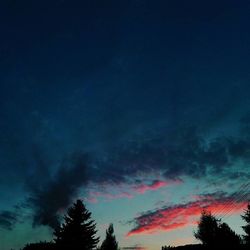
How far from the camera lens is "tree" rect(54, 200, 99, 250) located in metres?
34.1

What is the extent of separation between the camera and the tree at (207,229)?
138ft

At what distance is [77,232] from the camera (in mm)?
35594

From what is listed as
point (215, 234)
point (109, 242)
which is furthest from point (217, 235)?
point (109, 242)

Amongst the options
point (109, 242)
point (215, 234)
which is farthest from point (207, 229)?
point (109, 242)

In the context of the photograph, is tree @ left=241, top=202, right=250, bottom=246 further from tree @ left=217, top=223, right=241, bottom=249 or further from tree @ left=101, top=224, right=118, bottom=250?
tree @ left=101, top=224, right=118, bottom=250

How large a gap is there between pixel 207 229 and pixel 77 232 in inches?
895

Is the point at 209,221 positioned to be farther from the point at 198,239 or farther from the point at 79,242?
the point at 79,242

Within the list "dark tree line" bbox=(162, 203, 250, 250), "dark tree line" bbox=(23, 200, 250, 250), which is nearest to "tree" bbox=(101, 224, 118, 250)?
"dark tree line" bbox=(23, 200, 250, 250)

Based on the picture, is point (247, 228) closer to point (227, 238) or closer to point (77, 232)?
point (227, 238)

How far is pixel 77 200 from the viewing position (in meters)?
39.0

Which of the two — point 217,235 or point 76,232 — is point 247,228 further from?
point 76,232

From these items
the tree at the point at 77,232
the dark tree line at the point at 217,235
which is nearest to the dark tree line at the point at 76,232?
the tree at the point at 77,232

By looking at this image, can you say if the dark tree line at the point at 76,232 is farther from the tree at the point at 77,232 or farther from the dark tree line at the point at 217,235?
the dark tree line at the point at 217,235

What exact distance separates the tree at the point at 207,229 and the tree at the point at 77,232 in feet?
61.6
